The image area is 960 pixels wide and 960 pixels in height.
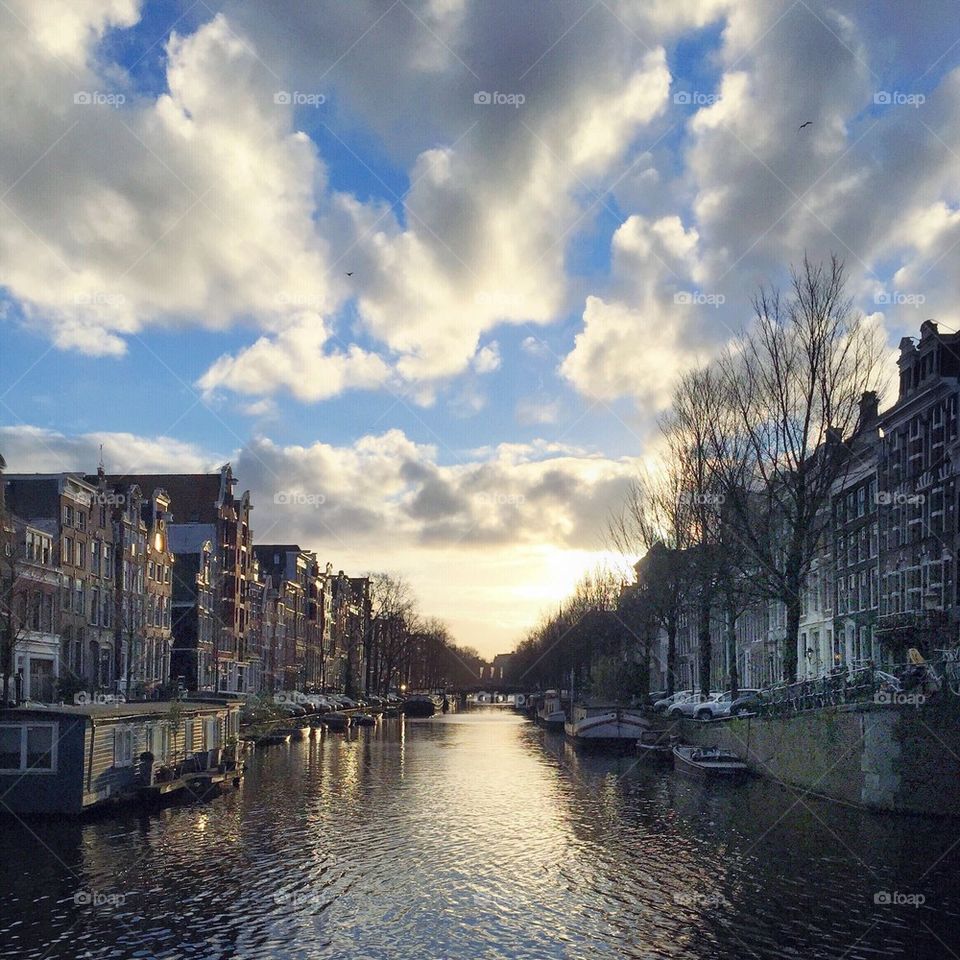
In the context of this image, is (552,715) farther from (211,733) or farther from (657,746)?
(211,733)

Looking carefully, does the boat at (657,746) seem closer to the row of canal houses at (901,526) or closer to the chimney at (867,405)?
the row of canal houses at (901,526)

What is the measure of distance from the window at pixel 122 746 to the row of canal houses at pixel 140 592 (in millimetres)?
20013

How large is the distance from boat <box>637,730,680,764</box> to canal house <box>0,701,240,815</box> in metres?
29.8

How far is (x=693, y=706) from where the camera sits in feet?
222

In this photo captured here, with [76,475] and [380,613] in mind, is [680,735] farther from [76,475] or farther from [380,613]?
[380,613]

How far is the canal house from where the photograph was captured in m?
33.9

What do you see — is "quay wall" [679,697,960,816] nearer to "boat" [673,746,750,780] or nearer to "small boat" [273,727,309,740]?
"boat" [673,746,750,780]

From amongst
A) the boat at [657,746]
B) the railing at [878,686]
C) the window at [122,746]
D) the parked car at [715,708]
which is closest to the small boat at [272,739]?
the boat at [657,746]

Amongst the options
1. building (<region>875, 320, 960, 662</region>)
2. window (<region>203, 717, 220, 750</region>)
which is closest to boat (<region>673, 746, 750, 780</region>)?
building (<region>875, 320, 960, 662</region>)

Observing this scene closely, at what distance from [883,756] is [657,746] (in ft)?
90.3

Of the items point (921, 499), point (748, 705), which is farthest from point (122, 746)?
point (921, 499)

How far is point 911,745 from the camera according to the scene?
33938 mm

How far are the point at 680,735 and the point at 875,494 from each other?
18231 mm

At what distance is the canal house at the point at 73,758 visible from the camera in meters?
33.9
